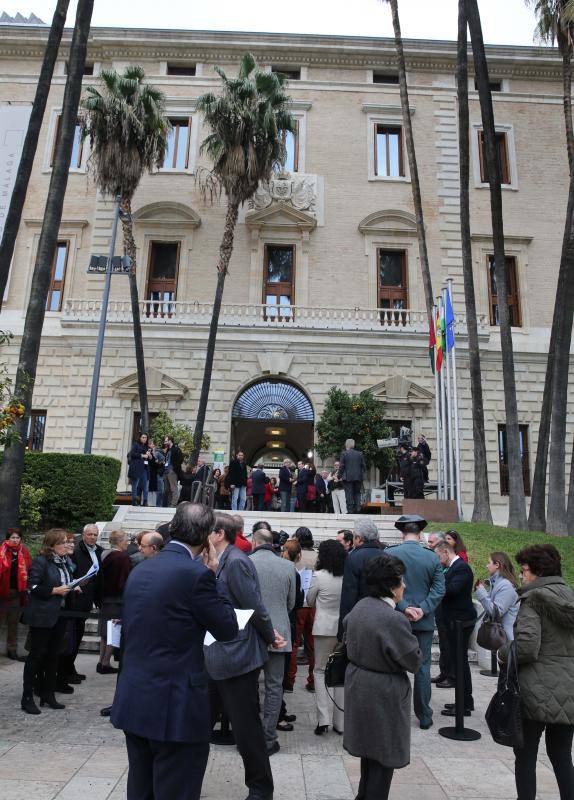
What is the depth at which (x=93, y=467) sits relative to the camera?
1370 cm

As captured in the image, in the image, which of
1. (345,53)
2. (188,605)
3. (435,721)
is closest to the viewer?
(188,605)

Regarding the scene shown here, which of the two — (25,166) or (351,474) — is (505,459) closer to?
(351,474)

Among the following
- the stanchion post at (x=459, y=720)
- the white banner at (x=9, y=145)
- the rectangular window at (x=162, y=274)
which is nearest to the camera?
the stanchion post at (x=459, y=720)

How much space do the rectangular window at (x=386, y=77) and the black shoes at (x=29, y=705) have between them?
26283 mm

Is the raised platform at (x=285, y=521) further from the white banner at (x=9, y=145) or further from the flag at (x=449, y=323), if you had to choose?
the white banner at (x=9, y=145)

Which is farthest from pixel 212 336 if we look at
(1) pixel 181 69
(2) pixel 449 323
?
(1) pixel 181 69

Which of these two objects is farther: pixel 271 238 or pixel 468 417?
pixel 271 238

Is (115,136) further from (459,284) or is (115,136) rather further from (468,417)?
(468,417)

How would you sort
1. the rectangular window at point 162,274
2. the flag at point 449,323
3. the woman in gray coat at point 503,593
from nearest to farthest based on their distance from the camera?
the woman in gray coat at point 503,593, the flag at point 449,323, the rectangular window at point 162,274

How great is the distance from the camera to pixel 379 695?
3594 mm

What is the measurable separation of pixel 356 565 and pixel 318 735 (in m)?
1.51

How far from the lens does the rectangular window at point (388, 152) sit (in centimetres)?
2489

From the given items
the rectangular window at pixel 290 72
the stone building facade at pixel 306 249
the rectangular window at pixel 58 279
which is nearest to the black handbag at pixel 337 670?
the stone building facade at pixel 306 249

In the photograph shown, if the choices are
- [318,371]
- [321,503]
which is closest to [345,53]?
[318,371]
